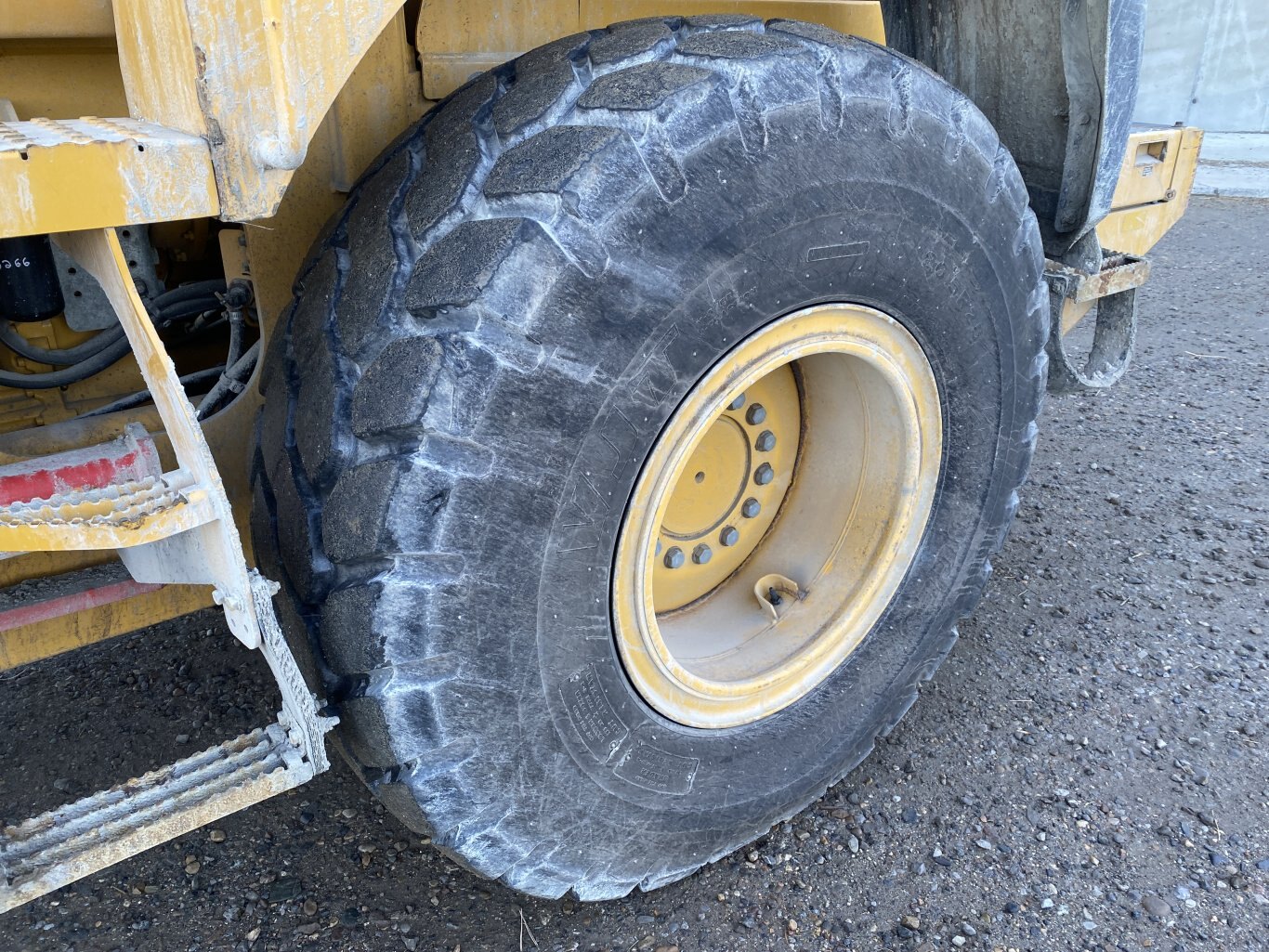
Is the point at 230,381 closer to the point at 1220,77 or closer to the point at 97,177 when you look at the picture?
the point at 97,177

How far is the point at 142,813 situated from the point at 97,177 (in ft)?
2.75

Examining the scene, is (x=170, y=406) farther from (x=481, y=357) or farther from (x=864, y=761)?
(x=864, y=761)

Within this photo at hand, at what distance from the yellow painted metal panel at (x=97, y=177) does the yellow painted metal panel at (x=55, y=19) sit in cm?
27

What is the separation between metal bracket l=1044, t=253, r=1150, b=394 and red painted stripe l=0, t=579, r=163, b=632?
216cm

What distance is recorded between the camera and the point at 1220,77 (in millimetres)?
8961

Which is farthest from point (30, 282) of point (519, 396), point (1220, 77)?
point (1220, 77)

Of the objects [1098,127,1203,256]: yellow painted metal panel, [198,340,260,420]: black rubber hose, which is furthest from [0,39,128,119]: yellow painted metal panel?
[1098,127,1203,256]: yellow painted metal panel

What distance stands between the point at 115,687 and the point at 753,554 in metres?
1.76

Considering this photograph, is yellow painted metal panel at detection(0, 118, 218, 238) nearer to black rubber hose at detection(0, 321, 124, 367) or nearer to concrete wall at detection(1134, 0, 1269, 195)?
black rubber hose at detection(0, 321, 124, 367)

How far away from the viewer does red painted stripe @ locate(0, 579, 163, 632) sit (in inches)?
68.9

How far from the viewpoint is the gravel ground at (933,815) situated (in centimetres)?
201

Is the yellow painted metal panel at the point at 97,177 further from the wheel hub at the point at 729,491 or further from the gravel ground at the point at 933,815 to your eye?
the gravel ground at the point at 933,815

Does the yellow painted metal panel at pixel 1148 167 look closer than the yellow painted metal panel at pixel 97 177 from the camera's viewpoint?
No

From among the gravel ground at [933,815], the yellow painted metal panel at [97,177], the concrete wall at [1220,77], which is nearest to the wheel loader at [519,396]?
the yellow painted metal panel at [97,177]
